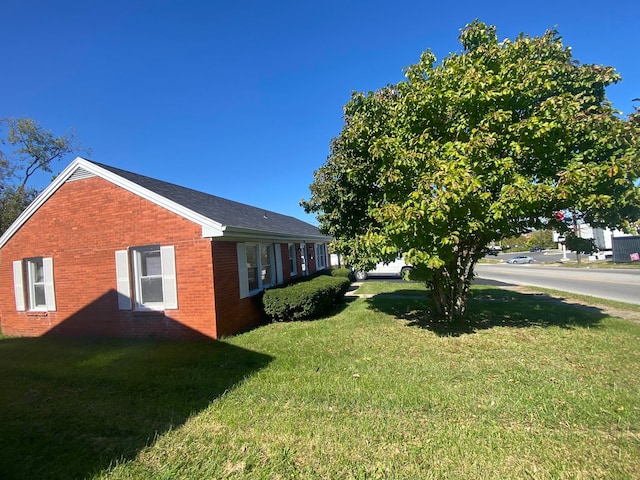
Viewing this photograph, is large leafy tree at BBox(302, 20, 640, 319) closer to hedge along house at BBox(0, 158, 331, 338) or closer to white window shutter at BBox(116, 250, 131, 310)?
hedge along house at BBox(0, 158, 331, 338)

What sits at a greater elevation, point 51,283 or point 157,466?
point 51,283

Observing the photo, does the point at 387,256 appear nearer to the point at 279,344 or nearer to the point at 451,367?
the point at 451,367

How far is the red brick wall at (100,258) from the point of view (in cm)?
764

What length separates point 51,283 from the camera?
9.02 metres

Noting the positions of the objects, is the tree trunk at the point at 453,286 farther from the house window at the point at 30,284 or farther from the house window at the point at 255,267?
the house window at the point at 30,284

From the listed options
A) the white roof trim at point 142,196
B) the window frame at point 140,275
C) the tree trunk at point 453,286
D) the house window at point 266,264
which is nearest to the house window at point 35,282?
the white roof trim at point 142,196

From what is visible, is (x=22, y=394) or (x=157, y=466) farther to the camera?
(x=22, y=394)

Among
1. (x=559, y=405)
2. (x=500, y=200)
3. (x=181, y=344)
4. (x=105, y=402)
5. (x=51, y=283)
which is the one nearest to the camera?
(x=559, y=405)

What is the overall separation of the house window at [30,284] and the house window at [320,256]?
1206 cm

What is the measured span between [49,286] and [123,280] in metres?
2.73

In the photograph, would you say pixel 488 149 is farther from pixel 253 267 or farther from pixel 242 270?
pixel 253 267

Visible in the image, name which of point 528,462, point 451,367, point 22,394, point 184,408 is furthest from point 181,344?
point 528,462

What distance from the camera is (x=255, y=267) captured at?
33.2 ft

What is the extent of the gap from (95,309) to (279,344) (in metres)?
5.18
